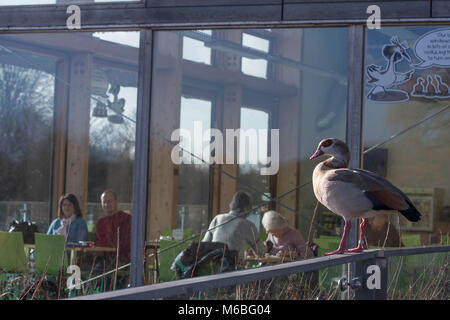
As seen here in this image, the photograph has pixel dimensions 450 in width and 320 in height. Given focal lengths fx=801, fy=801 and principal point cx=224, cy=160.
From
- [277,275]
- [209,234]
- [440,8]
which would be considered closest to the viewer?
[277,275]

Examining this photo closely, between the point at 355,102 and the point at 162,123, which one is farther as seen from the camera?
the point at 162,123

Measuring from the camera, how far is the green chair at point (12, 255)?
6875mm

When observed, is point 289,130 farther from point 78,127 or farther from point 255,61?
point 78,127

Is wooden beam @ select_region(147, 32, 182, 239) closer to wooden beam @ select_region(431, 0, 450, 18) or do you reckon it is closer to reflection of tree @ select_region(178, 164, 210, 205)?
reflection of tree @ select_region(178, 164, 210, 205)

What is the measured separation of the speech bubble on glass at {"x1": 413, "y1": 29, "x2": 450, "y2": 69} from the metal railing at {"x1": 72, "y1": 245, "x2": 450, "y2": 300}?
10.7ft

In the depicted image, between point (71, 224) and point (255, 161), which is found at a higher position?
point (255, 161)

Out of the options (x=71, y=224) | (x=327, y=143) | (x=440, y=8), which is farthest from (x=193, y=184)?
(x=327, y=143)

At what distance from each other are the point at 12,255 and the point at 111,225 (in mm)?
899

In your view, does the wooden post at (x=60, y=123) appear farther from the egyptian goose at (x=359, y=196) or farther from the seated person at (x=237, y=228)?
the egyptian goose at (x=359, y=196)

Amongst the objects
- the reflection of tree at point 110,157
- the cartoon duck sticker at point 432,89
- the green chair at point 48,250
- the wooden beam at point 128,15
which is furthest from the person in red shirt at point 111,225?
the cartoon duck sticker at point 432,89

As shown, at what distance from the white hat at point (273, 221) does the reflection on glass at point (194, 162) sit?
0.53m

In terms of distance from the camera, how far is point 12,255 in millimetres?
6918

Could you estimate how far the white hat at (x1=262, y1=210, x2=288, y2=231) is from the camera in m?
6.74
